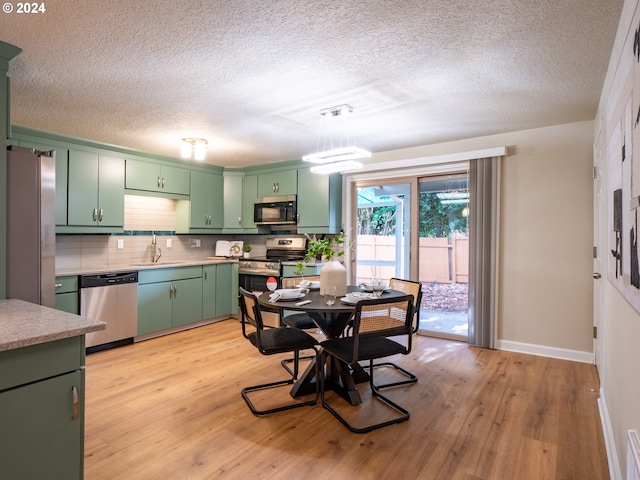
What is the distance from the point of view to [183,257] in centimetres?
542

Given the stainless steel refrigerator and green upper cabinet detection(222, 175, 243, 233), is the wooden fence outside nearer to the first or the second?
green upper cabinet detection(222, 175, 243, 233)

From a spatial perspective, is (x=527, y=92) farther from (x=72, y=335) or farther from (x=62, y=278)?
(x=62, y=278)

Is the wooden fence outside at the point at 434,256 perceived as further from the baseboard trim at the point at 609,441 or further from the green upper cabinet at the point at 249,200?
the baseboard trim at the point at 609,441

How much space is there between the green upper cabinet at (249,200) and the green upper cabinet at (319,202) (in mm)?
834

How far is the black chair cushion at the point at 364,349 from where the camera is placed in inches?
94.6

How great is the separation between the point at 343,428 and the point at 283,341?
695 mm

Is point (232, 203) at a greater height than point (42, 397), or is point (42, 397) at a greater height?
point (232, 203)

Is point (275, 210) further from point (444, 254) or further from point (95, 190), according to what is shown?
point (444, 254)

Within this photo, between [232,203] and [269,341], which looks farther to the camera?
[232,203]

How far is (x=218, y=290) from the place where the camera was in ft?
16.9

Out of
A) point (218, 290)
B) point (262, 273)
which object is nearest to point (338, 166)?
point (262, 273)

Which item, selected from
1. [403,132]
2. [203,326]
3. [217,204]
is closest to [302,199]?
[217,204]

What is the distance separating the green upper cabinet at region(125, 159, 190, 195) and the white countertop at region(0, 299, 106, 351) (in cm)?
298

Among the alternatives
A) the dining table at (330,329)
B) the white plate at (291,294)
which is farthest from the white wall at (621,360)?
the white plate at (291,294)
